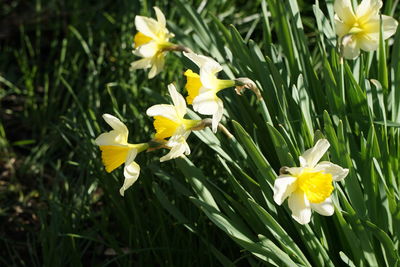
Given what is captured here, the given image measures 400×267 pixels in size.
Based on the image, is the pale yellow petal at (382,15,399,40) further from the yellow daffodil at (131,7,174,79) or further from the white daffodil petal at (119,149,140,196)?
the white daffodil petal at (119,149,140,196)

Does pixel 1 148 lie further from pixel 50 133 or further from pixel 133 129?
pixel 133 129

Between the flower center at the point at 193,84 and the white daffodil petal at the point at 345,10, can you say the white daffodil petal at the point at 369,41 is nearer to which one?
the white daffodil petal at the point at 345,10

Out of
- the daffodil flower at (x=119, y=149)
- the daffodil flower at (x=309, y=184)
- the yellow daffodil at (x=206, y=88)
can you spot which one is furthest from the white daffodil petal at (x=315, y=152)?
the daffodil flower at (x=119, y=149)

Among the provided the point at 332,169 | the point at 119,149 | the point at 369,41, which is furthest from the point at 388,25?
the point at 119,149

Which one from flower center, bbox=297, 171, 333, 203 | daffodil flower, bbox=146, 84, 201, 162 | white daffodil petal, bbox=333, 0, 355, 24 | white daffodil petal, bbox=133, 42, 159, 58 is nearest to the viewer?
flower center, bbox=297, 171, 333, 203

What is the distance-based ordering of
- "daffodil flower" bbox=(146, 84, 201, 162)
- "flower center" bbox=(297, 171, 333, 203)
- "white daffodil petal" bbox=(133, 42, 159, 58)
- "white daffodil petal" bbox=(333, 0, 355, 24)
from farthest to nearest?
"white daffodil petal" bbox=(133, 42, 159, 58), "white daffodil petal" bbox=(333, 0, 355, 24), "daffodil flower" bbox=(146, 84, 201, 162), "flower center" bbox=(297, 171, 333, 203)

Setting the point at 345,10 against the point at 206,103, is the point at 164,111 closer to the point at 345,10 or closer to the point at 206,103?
the point at 206,103

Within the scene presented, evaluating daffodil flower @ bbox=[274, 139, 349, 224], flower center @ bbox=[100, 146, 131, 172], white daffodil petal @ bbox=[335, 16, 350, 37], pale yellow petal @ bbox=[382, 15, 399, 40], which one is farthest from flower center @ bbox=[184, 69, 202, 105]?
pale yellow petal @ bbox=[382, 15, 399, 40]
